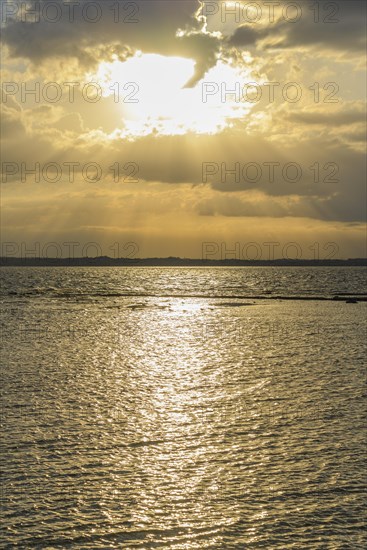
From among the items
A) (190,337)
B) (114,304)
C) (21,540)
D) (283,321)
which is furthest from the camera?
(114,304)

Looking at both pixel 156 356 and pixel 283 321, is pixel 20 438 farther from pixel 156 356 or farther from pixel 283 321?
pixel 283 321

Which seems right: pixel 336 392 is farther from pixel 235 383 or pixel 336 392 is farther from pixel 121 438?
pixel 121 438

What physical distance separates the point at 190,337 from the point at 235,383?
994 inches

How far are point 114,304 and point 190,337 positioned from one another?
45946mm

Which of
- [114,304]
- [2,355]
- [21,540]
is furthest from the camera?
[114,304]

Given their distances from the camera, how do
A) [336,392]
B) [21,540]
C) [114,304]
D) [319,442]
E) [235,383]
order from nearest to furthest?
[21,540] → [319,442] → [336,392] → [235,383] → [114,304]

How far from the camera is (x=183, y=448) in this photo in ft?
70.1

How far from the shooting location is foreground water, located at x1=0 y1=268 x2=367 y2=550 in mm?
15328

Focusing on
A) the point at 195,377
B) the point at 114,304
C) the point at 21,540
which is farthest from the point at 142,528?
the point at 114,304

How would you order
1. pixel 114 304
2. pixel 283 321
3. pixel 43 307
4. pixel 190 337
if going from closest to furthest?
pixel 190 337 → pixel 283 321 → pixel 43 307 → pixel 114 304

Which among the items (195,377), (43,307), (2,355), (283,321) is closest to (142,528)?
(195,377)

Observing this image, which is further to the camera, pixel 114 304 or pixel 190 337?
pixel 114 304

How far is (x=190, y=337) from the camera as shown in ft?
193

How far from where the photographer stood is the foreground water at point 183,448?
1533 centimetres
